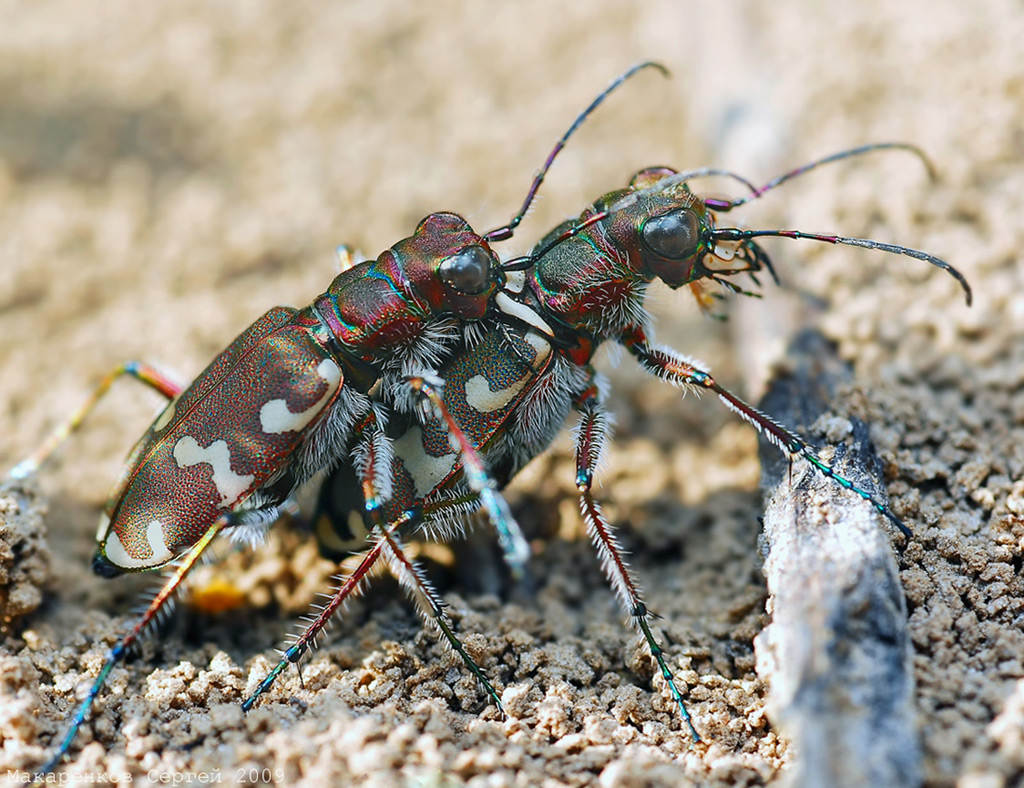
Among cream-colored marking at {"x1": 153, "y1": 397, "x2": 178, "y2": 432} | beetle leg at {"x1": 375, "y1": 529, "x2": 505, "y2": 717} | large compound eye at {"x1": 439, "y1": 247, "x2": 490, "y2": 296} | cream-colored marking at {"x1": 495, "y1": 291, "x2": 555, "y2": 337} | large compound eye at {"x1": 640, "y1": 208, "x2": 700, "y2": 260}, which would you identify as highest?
large compound eye at {"x1": 640, "y1": 208, "x2": 700, "y2": 260}

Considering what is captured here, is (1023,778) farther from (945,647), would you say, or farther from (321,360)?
(321,360)

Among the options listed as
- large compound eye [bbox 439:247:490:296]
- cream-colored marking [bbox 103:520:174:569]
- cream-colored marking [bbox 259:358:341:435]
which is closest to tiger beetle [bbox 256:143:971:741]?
large compound eye [bbox 439:247:490:296]

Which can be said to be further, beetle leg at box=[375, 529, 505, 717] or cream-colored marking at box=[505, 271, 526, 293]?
cream-colored marking at box=[505, 271, 526, 293]

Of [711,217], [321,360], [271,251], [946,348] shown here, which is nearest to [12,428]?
[271,251]

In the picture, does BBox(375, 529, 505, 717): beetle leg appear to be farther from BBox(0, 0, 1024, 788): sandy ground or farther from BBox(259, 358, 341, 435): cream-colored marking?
BBox(259, 358, 341, 435): cream-colored marking

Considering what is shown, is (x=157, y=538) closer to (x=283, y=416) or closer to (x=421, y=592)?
(x=283, y=416)

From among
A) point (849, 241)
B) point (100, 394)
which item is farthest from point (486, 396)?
point (100, 394)

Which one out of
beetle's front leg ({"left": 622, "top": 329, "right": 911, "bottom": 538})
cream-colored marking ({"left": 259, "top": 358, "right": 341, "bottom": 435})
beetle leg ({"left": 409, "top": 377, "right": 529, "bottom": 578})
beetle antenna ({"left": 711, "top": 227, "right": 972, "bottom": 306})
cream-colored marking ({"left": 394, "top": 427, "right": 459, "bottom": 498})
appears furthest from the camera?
cream-colored marking ({"left": 394, "top": 427, "right": 459, "bottom": 498})
